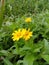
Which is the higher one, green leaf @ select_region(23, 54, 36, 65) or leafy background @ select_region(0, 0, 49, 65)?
leafy background @ select_region(0, 0, 49, 65)

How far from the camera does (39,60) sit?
2.01 meters

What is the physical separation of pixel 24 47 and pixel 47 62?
22 cm

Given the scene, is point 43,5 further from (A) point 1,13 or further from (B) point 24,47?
(B) point 24,47

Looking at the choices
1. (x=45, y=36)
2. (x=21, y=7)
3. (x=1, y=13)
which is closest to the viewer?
(x=45, y=36)

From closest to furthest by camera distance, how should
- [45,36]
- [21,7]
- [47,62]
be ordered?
[47,62] < [45,36] < [21,7]

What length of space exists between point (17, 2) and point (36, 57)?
3.52m

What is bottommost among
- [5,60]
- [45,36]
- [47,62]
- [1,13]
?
[47,62]

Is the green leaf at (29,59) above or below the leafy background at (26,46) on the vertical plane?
below

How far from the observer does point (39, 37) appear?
233 centimetres

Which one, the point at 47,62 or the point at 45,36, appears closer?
the point at 47,62

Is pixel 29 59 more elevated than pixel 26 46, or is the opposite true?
pixel 26 46

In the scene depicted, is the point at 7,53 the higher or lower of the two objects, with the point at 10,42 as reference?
lower

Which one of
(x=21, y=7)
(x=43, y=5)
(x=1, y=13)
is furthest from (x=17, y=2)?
(x=1, y=13)

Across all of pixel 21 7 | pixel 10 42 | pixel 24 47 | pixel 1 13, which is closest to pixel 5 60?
pixel 24 47
